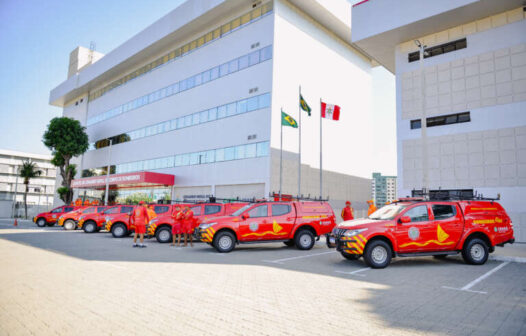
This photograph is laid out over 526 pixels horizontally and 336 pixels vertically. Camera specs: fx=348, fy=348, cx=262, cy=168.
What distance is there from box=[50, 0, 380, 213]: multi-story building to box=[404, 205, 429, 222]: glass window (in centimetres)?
1746

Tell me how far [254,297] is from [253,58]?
2640 cm

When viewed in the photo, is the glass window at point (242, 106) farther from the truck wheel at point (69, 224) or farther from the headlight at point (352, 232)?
the headlight at point (352, 232)

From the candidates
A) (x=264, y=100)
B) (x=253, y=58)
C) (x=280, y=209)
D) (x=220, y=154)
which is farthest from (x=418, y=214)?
(x=253, y=58)

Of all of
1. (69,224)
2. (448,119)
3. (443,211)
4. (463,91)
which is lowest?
(69,224)

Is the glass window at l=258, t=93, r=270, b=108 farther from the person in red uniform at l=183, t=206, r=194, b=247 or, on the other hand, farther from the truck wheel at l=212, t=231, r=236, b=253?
the truck wheel at l=212, t=231, r=236, b=253

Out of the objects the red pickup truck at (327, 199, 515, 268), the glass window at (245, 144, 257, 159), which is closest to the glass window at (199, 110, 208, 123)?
the glass window at (245, 144, 257, 159)

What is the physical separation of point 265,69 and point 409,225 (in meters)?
21.5

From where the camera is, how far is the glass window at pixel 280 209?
43.2ft

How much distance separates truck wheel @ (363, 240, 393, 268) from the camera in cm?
930

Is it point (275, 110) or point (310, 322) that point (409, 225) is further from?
point (275, 110)

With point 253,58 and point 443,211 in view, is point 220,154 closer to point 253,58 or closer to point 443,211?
point 253,58

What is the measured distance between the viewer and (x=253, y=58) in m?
29.8

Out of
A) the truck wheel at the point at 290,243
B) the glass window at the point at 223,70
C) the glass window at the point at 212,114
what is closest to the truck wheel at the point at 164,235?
the truck wheel at the point at 290,243

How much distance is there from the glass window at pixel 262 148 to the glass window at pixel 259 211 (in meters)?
14.5
